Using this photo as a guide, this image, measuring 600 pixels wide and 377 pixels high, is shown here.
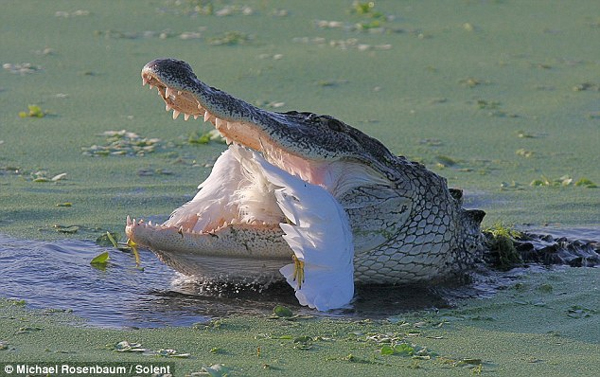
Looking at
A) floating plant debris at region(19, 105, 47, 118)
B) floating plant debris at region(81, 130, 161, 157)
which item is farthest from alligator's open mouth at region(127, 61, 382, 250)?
floating plant debris at region(19, 105, 47, 118)

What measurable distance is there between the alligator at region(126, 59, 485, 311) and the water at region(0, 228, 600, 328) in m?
0.09

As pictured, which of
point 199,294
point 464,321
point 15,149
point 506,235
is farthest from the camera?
point 15,149

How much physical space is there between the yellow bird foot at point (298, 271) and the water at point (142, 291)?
151 mm

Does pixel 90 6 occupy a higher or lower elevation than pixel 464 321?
higher

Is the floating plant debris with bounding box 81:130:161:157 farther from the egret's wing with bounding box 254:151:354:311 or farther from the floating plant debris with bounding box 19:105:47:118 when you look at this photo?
the egret's wing with bounding box 254:151:354:311

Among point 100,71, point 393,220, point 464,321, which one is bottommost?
point 464,321

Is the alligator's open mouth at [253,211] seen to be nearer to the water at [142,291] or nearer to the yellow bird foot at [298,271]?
the yellow bird foot at [298,271]

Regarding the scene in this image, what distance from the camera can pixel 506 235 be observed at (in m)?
6.08

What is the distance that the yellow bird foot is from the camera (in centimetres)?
477

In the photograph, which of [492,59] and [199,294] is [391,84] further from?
[199,294]

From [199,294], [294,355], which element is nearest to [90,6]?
[199,294]

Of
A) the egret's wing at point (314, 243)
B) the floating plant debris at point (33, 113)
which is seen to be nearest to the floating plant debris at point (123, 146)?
the floating plant debris at point (33, 113)

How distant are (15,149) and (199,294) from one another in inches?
121

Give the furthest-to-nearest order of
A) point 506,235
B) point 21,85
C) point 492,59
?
point 492,59
point 21,85
point 506,235
